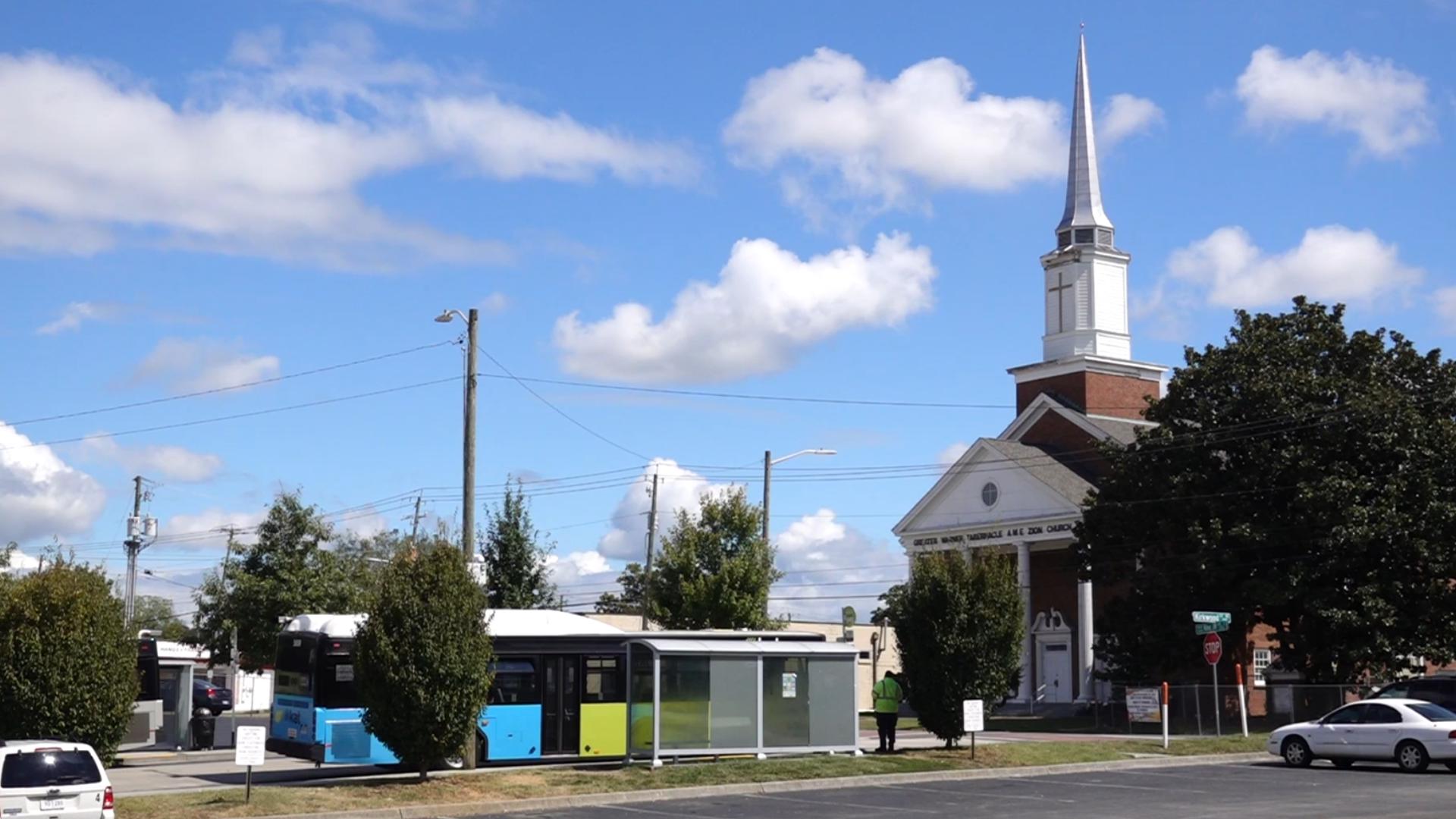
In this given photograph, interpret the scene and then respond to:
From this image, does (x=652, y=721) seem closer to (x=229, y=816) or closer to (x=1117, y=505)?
(x=229, y=816)

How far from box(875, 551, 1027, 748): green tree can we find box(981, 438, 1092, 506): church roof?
25.0 meters

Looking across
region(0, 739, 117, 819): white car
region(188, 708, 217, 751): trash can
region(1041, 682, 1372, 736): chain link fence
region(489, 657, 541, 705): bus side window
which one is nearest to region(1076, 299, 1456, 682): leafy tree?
region(1041, 682, 1372, 736): chain link fence

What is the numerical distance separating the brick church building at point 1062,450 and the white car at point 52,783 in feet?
134

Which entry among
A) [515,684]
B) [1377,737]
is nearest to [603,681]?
[515,684]

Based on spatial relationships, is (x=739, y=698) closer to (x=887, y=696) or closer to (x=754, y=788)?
(x=754, y=788)

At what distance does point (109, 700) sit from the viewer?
75.5 feet

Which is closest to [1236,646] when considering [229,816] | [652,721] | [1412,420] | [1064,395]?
[1412,420]

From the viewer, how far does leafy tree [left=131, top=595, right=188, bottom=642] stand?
98.8 metres

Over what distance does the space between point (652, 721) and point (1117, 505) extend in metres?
23.6

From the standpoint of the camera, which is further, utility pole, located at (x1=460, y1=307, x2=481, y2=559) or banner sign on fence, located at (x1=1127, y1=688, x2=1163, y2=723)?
banner sign on fence, located at (x1=1127, y1=688, x2=1163, y2=723)

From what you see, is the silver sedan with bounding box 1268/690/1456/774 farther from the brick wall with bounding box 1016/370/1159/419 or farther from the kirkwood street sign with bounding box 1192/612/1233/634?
the brick wall with bounding box 1016/370/1159/419

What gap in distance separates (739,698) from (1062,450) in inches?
1324

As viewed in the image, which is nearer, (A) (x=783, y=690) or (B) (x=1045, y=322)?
(A) (x=783, y=690)

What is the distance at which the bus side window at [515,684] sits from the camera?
28719 millimetres
